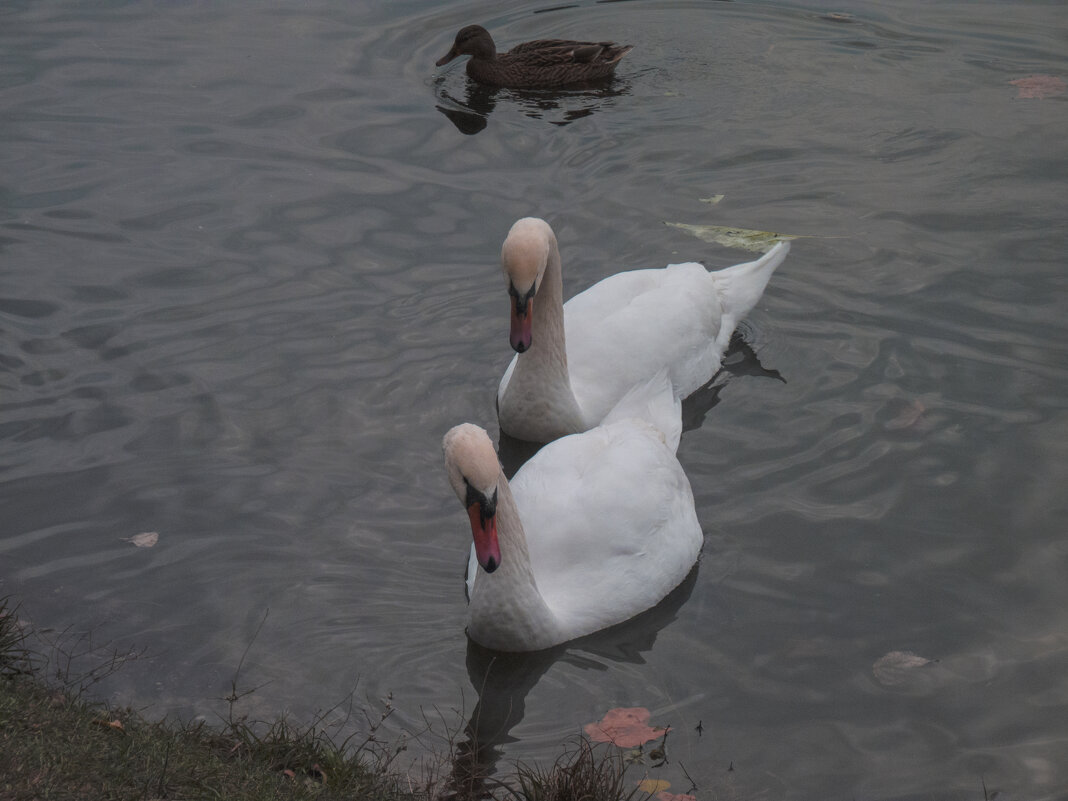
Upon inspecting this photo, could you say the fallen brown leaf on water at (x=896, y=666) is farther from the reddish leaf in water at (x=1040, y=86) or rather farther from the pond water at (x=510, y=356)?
the reddish leaf in water at (x=1040, y=86)

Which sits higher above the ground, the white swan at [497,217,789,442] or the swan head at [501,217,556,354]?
the swan head at [501,217,556,354]

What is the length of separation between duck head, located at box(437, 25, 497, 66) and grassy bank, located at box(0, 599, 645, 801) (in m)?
8.10

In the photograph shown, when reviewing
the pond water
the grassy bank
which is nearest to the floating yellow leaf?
the pond water

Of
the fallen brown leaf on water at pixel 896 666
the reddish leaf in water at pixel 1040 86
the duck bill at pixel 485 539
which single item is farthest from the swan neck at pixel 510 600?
the reddish leaf in water at pixel 1040 86

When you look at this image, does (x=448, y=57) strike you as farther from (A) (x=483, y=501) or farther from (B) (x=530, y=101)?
(A) (x=483, y=501)

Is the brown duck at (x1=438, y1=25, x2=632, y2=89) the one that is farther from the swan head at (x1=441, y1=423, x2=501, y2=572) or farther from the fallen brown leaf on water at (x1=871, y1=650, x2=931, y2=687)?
the fallen brown leaf on water at (x1=871, y1=650, x2=931, y2=687)

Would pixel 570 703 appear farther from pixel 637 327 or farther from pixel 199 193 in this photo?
pixel 199 193

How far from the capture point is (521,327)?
6.55m

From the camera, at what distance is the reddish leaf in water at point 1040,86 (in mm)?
11594

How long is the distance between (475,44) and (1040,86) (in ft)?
17.6

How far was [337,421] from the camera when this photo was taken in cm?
742

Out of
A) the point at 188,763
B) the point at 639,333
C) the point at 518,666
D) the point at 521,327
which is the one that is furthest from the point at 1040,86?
the point at 188,763

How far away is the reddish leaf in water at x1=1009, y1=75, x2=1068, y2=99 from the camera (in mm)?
A: 11594

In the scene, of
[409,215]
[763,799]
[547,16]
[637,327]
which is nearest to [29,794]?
[763,799]
